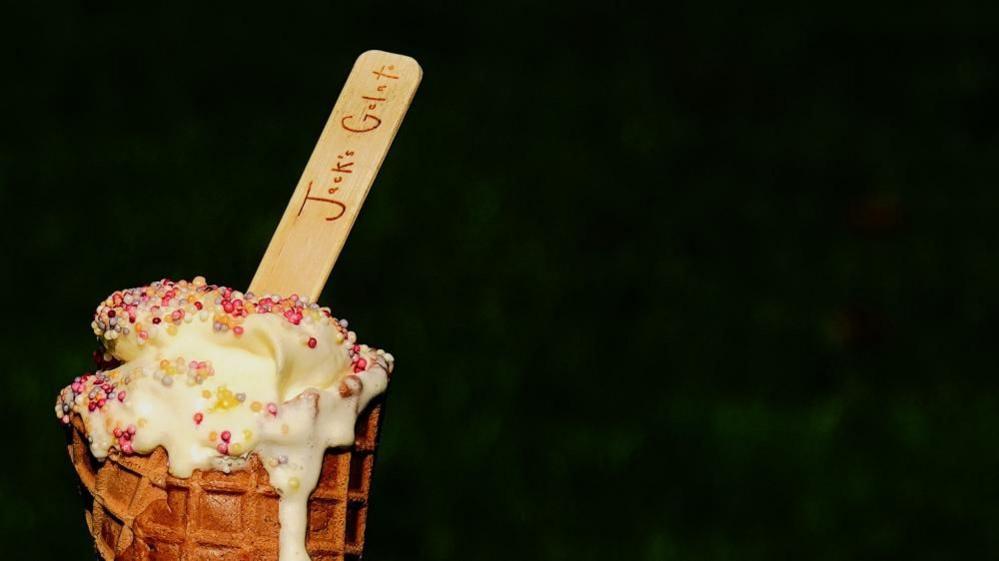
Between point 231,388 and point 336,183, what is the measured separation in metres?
0.36

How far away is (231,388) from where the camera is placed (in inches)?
86.0

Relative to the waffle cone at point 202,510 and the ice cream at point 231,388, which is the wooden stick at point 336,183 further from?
the waffle cone at point 202,510

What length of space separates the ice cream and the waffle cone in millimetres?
17

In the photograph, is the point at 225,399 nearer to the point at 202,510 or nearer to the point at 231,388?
the point at 231,388

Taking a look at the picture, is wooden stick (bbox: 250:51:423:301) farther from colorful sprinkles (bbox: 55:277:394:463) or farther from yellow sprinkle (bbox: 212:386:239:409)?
yellow sprinkle (bbox: 212:386:239:409)

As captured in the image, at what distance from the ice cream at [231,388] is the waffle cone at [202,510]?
17 mm

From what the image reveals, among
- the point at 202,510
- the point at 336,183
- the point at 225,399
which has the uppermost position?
the point at 336,183

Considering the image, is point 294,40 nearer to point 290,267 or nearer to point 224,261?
point 224,261

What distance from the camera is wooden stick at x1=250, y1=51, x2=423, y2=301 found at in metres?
2.38

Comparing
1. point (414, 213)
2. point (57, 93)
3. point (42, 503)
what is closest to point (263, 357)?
point (42, 503)

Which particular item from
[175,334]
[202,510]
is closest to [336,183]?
[175,334]

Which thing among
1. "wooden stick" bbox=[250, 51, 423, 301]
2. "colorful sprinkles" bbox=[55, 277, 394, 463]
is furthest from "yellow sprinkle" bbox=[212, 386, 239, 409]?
"wooden stick" bbox=[250, 51, 423, 301]

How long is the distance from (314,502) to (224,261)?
8.73 feet

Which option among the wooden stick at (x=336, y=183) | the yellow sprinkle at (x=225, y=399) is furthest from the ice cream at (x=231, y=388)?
the wooden stick at (x=336, y=183)
